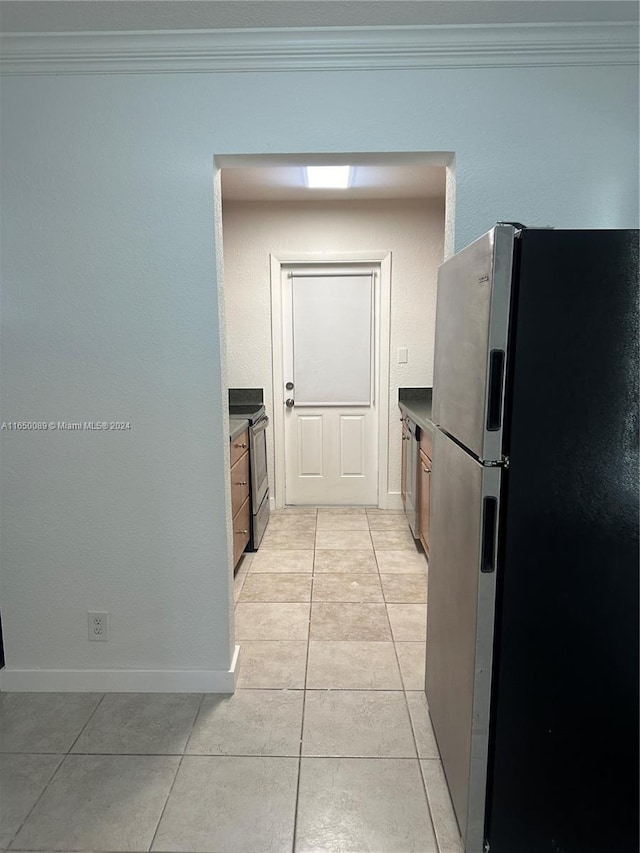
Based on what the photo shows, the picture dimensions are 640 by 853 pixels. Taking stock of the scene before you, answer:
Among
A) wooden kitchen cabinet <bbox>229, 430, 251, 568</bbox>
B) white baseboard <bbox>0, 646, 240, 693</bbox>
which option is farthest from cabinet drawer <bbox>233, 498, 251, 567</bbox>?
white baseboard <bbox>0, 646, 240, 693</bbox>

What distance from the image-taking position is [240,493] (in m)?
3.17

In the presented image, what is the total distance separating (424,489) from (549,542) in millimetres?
1991

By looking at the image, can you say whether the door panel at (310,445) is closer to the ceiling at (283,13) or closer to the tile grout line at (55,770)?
the tile grout line at (55,770)

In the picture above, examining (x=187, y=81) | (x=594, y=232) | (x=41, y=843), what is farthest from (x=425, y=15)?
(x=41, y=843)

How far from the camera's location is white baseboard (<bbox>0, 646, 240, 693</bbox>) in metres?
2.05

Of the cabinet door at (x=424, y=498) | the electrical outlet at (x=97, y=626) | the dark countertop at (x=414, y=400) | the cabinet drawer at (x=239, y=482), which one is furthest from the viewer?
the dark countertop at (x=414, y=400)

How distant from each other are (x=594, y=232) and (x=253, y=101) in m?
1.29

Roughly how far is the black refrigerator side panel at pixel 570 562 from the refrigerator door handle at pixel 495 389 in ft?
0.08

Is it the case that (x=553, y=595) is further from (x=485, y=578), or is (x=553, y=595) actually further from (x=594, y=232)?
(x=594, y=232)

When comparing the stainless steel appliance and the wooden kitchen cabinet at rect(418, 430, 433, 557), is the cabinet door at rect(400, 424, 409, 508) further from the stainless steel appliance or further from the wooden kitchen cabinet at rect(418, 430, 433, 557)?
the stainless steel appliance

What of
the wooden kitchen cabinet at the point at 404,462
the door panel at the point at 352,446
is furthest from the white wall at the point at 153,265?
the door panel at the point at 352,446

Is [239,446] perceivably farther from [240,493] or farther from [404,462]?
[404,462]

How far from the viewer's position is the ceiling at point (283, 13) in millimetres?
1571

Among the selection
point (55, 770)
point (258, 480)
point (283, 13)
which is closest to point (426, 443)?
point (258, 480)
